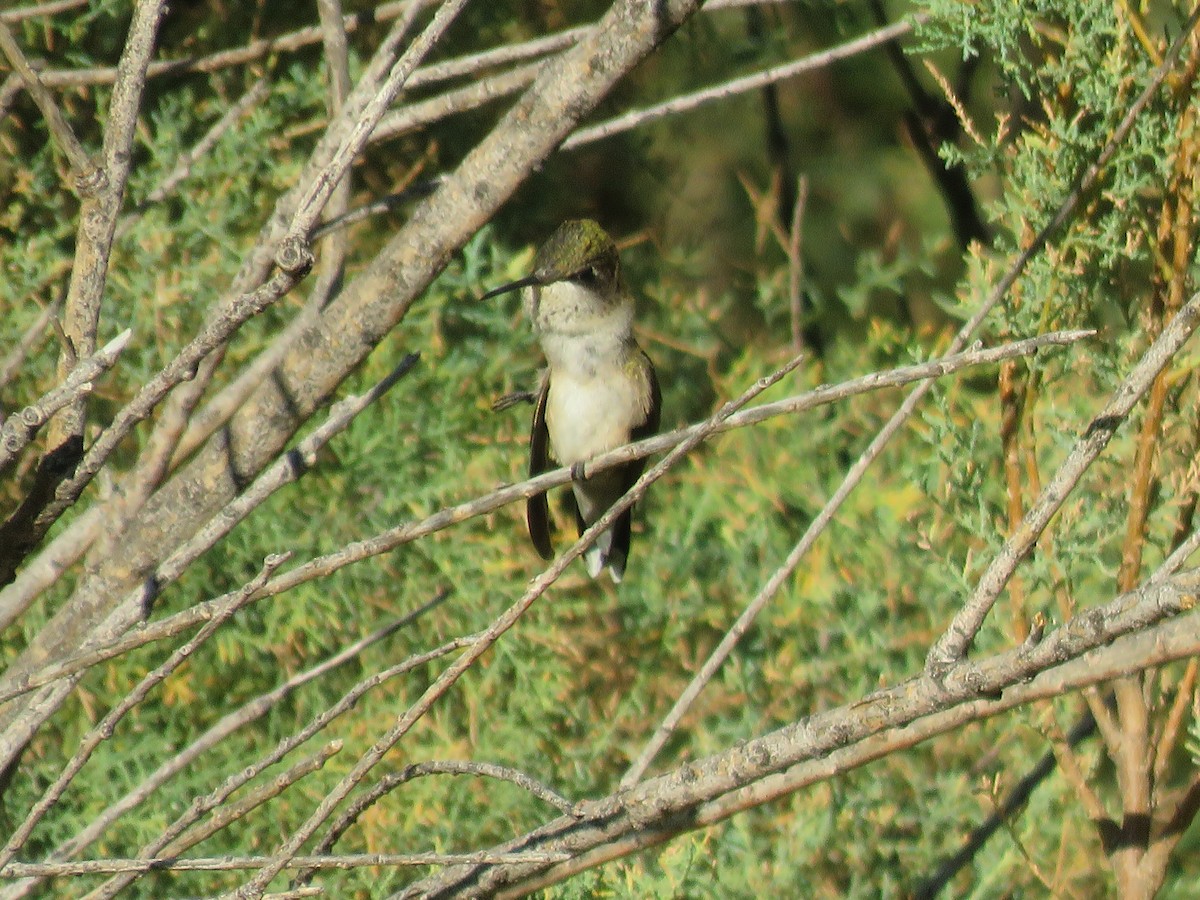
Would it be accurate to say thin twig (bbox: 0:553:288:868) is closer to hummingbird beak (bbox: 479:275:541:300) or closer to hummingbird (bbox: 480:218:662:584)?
hummingbird beak (bbox: 479:275:541:300)

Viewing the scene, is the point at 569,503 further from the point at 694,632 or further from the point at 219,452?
the point at 219,452

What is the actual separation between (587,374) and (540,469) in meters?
0.27

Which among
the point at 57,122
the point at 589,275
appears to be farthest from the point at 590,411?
the point at 57,122

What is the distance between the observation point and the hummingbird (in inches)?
110

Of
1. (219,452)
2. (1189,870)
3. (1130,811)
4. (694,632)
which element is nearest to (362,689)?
(219,452)

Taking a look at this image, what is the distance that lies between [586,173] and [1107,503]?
1.92m

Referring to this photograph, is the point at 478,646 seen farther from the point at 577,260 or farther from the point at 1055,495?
the point at 577,260

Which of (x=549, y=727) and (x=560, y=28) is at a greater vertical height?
(x=560, y=28)

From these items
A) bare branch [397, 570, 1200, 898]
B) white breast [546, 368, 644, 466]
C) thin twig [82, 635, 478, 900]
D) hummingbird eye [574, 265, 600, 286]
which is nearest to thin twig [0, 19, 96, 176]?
thin twig [82, 635, 478, 900]

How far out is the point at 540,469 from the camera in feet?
9.57

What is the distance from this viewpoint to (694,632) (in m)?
2.97

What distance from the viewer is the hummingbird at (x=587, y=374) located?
9.21ft

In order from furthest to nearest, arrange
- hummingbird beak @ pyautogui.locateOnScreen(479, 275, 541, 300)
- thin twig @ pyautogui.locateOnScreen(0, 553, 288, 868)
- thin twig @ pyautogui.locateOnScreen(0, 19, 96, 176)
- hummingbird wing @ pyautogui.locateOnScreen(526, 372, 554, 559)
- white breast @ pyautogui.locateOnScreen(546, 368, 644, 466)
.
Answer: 1. white breast @ pyautogui.locateOnScreen(546, 368, 644, 466)
2. hummingbird wing @ pyautogui.locateOnScreen(526, 372, 554, 559)
3. hummingbird beak @ pyautogui.locateOnScreen(479, 275, 541, 300)
4. thin twig @ pyautogui.locateOnScreen(0, 19, 96, 176)
5. thin twig @ pyautogui.locateOnScreen(0, 553, 288, 868)

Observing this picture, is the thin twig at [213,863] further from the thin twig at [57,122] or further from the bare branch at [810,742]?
the thin twig at [57,122]
